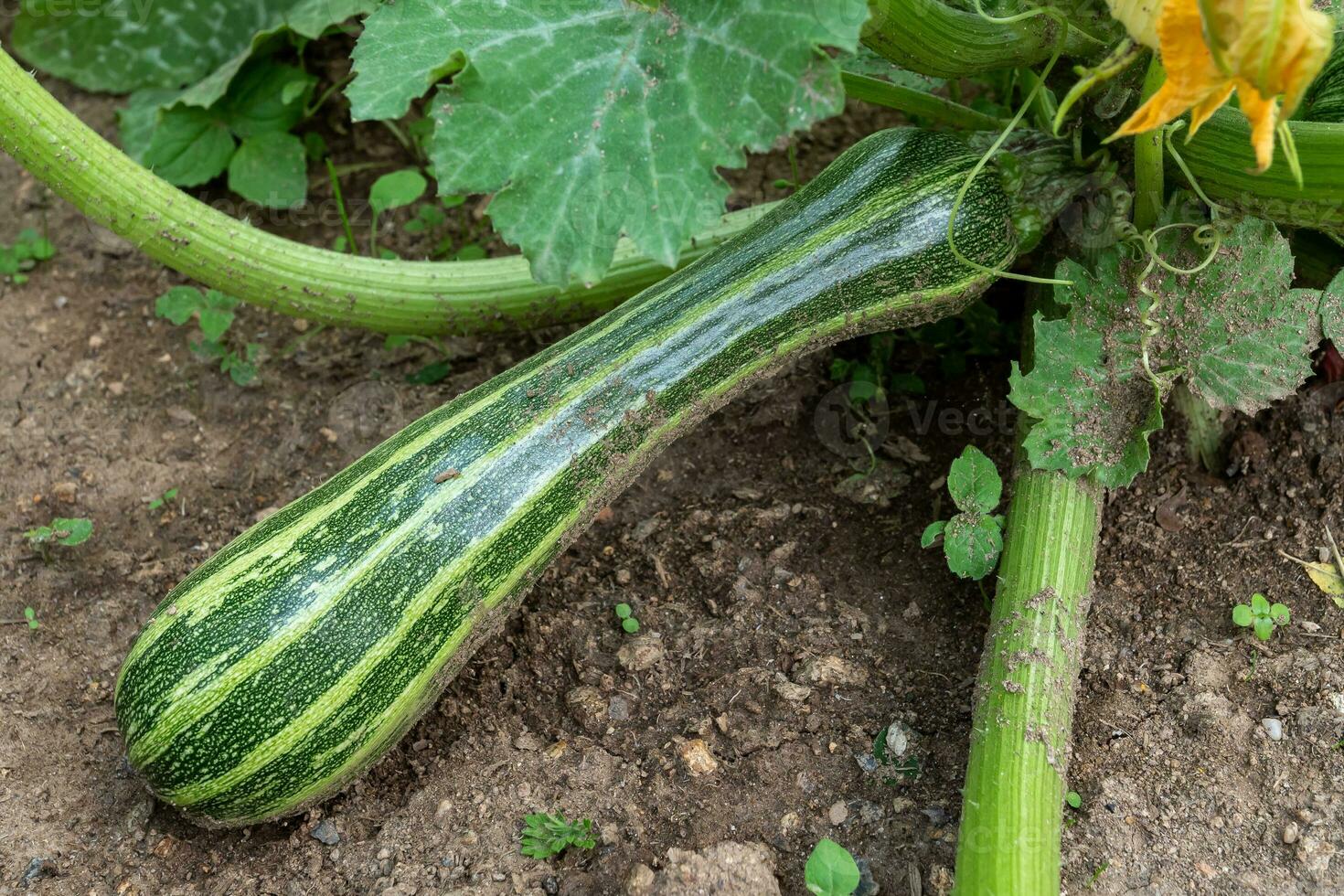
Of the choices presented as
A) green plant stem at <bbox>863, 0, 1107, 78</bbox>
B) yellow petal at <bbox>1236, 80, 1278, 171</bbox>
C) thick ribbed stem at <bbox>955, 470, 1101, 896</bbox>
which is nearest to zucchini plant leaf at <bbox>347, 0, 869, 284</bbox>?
green plant stem at <bbox>863, 0, 1107, 78</bbox>

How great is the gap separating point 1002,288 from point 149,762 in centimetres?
208

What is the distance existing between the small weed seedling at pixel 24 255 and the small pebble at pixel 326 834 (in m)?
1.83

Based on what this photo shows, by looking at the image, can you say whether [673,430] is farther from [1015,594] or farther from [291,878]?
[291,878]

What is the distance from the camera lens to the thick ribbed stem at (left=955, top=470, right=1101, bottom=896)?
186cm

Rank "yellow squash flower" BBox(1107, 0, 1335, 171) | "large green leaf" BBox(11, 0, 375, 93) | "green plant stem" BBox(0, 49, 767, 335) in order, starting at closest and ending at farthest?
"yellow squash flower" BBox(1107, 0, 1335, 171)
"green plant stem" BBox(0, 49, 767, 335)
"large green leaf" BBox(11, 0, 375, 93)

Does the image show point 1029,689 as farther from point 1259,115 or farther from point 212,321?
point 212,321

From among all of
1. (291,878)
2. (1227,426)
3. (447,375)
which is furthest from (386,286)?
(1227,426)

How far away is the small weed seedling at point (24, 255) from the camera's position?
318 centimetres

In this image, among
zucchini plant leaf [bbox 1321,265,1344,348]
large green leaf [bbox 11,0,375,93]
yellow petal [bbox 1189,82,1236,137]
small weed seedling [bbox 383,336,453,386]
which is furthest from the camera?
large green leaf [bbox 11,0,375,93]

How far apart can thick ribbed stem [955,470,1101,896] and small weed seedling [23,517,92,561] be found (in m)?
1.84

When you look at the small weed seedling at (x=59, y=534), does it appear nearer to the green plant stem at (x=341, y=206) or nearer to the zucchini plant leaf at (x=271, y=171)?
the green plant stem at (x=341, y=206)

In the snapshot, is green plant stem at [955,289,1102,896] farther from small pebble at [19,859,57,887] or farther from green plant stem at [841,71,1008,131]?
small pebble at [19,859,57,887]

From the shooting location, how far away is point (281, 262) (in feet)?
8.42

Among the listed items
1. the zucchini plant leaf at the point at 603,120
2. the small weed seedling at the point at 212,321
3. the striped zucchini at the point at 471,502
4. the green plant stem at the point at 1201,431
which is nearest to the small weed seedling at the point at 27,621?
the striped zucchini at the point at 471,502
